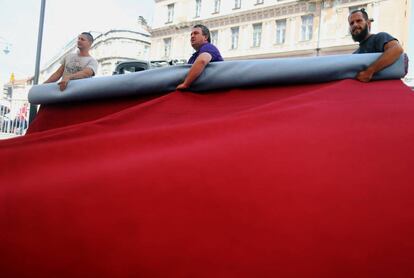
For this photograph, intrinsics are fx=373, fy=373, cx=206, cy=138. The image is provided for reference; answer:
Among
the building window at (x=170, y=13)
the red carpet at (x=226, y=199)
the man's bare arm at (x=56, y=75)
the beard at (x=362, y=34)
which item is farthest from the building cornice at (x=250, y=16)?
the red carpet at (x=226, y=199)

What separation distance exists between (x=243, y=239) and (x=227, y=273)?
13cm

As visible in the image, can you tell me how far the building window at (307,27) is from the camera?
801 inches

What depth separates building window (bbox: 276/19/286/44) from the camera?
21.7 meters

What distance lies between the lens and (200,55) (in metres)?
2.14

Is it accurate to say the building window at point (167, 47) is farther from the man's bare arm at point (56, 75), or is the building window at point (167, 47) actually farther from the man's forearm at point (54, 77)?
the man's forearm at point (54, 77)

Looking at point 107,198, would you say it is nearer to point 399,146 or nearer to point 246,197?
point 246,197

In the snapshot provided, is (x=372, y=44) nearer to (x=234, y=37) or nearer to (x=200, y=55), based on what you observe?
(x=200, y=55)

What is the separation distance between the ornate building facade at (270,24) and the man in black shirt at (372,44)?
56.2 ft

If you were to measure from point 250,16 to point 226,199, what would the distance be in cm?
2323

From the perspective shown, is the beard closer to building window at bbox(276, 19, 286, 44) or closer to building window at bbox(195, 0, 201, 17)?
building window at bbox(276, 19, 286, 44)

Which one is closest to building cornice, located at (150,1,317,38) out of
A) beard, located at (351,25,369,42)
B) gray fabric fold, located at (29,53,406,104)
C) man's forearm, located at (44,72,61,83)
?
man's forearm, located at (44,72,61,83)

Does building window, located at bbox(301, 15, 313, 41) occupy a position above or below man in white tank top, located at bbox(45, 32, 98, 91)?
above

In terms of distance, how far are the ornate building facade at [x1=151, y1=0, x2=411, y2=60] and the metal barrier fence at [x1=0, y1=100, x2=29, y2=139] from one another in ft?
49.1

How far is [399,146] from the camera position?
1.52 m
